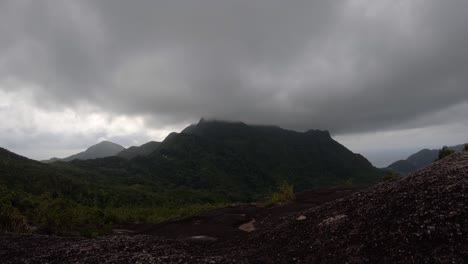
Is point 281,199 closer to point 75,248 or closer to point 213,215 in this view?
point 213,215

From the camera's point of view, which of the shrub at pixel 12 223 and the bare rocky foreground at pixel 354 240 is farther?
the shrub at pixel 12 223

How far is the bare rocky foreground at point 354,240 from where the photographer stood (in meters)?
11.1

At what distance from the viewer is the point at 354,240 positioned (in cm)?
1293

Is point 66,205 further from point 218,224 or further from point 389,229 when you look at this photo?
point 389,229

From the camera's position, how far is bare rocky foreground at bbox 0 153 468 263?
36.3 feet

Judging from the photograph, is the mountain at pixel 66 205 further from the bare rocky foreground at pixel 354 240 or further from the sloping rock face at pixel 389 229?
the sloping rock face at pixel 389 229

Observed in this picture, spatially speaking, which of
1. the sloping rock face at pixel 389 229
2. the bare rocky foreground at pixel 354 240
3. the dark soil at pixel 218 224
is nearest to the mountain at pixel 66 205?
the dark soil at pixel 218 224

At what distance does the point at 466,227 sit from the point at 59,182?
364 feet

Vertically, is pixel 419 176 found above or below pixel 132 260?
above

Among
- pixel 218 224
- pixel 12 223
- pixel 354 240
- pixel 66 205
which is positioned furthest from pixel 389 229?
pixel 66 205

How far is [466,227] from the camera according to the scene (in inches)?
426

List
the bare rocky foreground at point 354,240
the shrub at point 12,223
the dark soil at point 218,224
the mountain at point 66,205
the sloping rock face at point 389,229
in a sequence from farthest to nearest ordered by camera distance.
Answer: the mountain at point 66,205 < the shrub at point 12,223 < the dark soil at point 218,224 < the bare rocky foreground at point 354,240 < the sloping rock face at point 389,229

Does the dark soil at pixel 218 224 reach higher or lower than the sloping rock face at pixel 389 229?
lower

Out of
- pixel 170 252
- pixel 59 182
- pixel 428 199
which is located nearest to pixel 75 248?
pixel 170 252
